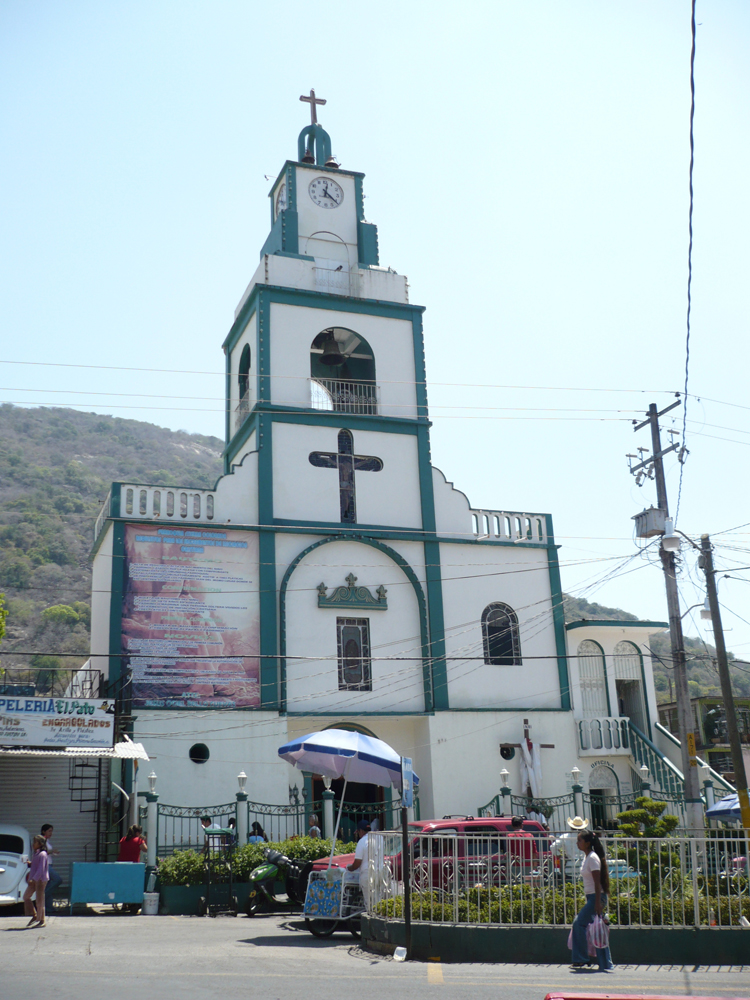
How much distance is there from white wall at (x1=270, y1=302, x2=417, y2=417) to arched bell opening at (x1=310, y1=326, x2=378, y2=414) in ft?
0.89

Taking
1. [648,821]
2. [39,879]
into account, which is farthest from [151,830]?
[648,821]

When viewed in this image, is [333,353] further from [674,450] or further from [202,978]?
[202,978]

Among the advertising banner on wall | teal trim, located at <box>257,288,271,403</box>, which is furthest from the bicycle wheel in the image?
teal trim, located at <box>257,288,271,403</box>

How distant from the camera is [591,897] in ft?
34.0

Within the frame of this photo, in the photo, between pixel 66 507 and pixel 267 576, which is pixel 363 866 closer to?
pixel 267 576

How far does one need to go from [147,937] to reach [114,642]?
10021mm

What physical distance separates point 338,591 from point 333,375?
7.17m

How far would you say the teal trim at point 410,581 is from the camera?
23875 mm

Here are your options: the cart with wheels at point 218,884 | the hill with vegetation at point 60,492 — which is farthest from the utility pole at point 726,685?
the hill with vegetation at point 60,492

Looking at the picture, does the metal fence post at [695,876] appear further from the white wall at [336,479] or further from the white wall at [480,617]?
the white wall at [336,479]

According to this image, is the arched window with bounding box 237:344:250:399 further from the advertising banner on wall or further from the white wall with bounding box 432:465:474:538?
the white wall with bounding box 432:465:474:538

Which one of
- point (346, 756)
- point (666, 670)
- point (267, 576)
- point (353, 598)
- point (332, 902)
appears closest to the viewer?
point (332, 902)

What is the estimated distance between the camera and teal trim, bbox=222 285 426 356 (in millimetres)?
26828

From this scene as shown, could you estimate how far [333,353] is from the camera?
28438 millimetres
